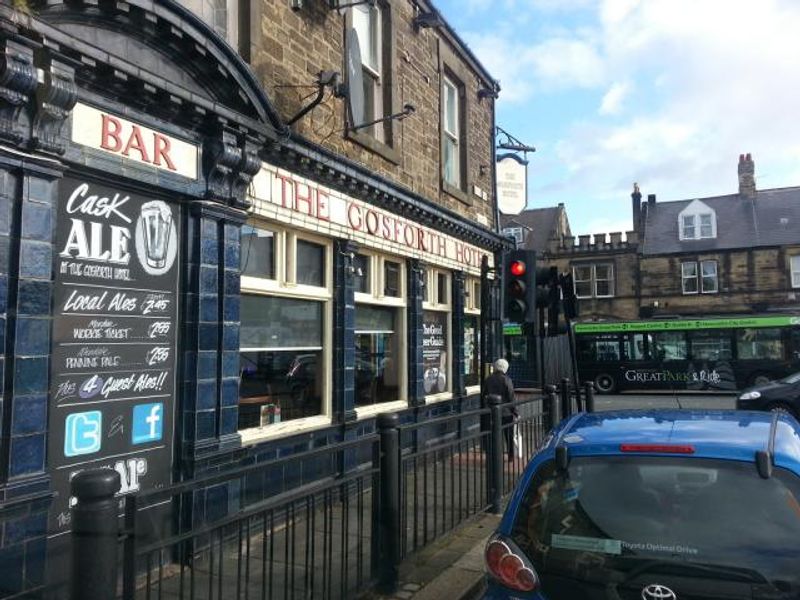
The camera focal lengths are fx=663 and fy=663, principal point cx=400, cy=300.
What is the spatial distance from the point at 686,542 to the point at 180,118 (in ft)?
16.2

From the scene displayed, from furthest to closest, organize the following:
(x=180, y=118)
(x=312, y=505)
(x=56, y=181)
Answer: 1. (x=180, y=118)
2. (x=56, y=181)
3. (x=312, y=505)

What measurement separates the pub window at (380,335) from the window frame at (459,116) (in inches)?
102

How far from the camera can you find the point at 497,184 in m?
14.5

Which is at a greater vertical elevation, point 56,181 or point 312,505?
point 56,181

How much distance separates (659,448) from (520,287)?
17.5 feet

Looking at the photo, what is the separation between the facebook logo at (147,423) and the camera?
209 inches

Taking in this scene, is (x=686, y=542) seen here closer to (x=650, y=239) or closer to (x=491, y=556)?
(x=491, y=556)

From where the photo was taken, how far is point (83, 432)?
487 cm

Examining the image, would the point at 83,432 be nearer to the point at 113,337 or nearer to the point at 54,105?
the point at 113,337

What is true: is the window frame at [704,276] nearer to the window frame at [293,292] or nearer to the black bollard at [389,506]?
the window frame at [293,292]

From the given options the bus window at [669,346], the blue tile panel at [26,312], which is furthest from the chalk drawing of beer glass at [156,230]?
the bus window at [669,346]

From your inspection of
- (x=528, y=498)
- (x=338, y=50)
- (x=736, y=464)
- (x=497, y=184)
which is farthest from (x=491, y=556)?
(x=497, y=184)

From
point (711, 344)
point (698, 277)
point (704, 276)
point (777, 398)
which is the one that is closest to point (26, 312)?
point (777, 398)

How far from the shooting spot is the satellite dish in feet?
26.5
